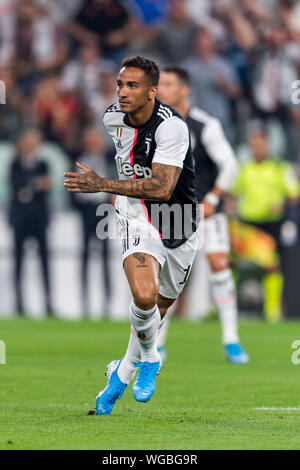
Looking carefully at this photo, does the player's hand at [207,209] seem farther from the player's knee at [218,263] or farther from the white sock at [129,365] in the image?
the white sock at [129,365]

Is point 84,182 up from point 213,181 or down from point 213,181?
down

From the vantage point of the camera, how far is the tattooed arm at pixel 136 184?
6.23 metres

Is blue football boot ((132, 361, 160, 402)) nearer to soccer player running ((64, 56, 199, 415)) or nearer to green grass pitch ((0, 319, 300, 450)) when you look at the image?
soccer player running ((64, 56, 199, 415))

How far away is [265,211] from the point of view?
52.1ft

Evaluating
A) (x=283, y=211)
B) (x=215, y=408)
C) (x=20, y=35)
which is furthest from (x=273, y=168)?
(x=215, y=408)

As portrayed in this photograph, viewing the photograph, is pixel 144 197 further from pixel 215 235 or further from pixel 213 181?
pixel 213 181

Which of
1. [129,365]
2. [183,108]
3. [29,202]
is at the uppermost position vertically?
[183,108]

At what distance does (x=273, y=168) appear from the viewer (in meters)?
15.6

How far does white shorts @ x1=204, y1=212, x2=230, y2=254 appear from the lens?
1070 centimetres

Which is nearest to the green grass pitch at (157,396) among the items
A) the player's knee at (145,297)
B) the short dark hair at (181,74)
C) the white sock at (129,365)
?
the white sock at (129,365)

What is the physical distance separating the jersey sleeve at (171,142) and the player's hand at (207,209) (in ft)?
12.5

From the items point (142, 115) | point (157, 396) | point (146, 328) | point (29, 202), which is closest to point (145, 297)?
point (146, 328)

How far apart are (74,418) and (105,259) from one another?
9.81m

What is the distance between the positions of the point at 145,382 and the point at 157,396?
138 cm
